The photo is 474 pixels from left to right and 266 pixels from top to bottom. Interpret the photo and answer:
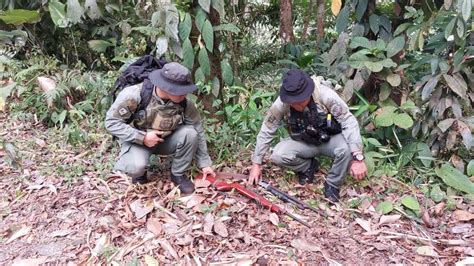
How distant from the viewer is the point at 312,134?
3377 millimetres

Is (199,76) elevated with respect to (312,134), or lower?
elevated

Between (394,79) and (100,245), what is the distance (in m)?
2.67

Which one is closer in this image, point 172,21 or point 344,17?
point 172,21

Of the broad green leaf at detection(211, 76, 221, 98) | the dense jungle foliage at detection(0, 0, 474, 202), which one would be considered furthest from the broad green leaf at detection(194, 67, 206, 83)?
the broad green leaf at detection(211, 76, 221, 98)

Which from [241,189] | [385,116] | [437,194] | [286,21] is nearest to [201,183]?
[241,189]

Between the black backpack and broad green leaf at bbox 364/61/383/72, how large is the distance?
1.69 metres

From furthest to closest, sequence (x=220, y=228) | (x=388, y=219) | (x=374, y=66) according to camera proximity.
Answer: (x=374, y=66) < (x=388, y=219) < (x=220, y=228)

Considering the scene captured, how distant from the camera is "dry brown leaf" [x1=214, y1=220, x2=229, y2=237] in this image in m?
2.88

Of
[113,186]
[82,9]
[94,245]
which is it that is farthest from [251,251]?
[82,9]

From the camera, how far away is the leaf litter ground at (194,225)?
2770mm

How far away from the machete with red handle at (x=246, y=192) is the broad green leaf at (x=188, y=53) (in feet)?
3.02

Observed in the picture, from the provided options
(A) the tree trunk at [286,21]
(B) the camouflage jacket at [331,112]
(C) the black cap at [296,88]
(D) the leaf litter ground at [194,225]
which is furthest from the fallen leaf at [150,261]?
(A) the tree trunk at [286,21]

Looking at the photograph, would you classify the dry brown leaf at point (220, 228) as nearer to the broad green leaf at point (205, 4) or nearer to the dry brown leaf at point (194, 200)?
the dry brown leaf at point (194, 200)

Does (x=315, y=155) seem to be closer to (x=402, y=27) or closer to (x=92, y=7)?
(x=402, y=27)
